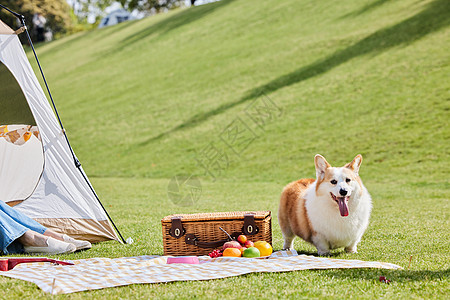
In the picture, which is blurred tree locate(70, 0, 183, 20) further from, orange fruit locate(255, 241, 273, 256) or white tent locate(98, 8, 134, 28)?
orange fruit locate(255, 241, 273, 256)

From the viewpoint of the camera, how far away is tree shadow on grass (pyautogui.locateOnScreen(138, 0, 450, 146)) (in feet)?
59.0

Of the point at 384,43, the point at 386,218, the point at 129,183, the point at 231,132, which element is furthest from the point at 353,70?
the point at 386,218

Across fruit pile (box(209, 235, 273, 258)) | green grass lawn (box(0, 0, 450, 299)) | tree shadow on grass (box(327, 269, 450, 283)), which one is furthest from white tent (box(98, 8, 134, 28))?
tree shadow on grass (box(327, 269, 450, 283))

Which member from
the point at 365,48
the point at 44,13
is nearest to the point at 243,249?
the point at 365,48

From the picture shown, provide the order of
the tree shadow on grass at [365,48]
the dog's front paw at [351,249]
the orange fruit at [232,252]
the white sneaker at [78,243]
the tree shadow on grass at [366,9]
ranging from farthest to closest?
1. the tree shadow on grass at [366,9]
2. the tree shadow on grass at [365,48]
3. the white sneaker at [78,243]
4. the dog's front paw at [351,249]
5. the orange fruit at [232,252]

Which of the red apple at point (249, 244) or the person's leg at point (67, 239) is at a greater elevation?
the person's leg at point (67, 239)

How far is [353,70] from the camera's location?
17625 mm

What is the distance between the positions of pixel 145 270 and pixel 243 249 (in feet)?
3.05

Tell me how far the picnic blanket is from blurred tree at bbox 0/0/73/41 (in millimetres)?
36852

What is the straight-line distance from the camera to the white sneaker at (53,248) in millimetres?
4855

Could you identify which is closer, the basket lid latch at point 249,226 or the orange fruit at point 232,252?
the orange fruit at point 232,252

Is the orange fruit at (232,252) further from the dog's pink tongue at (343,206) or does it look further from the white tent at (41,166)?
the white tent at (41,166)

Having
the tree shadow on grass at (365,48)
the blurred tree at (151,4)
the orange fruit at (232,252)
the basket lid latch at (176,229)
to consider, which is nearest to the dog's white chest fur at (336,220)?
the orange fruit at (232,252)

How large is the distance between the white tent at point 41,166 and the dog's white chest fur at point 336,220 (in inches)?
90.2
